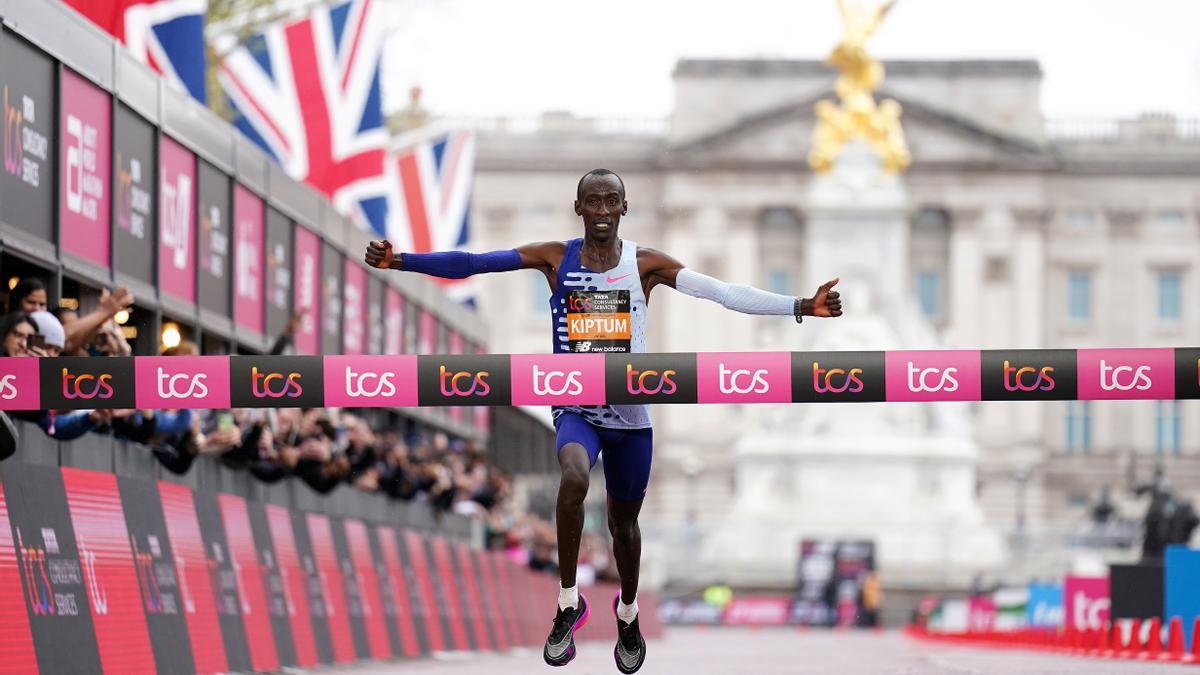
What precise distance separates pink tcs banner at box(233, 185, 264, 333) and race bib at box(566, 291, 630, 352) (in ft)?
38.5

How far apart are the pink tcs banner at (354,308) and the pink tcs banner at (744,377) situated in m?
18.3

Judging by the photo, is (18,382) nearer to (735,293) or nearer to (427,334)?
(735,293)

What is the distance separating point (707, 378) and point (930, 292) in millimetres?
109267

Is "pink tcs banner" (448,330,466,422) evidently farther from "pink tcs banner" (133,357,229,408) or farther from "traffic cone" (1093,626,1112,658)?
"pink tcs banner" (133,357,229,408)

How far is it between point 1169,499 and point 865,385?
27262 millimetres

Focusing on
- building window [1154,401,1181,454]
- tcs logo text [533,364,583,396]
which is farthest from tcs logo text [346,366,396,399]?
building window [1154,401,1181,454]

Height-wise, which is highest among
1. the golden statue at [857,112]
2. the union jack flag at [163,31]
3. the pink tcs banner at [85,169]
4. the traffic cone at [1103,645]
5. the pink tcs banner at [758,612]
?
the golden statue at [857,112]

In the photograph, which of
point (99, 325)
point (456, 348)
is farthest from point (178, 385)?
point (456, 348)

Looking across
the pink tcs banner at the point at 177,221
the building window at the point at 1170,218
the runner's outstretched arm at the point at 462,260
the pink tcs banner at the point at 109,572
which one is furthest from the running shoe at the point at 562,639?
the building window at the point at 1170,218

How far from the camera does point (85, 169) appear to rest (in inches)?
697

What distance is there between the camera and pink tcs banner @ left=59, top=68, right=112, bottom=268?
1709cm

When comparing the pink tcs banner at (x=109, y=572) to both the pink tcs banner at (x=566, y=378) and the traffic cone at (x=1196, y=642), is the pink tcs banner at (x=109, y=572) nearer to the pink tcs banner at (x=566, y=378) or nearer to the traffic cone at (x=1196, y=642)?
the pink tcs banner at (x=566, y=378)

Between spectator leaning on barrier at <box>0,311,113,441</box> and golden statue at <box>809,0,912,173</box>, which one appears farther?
golden statue at <box>809,0,912,173</box>

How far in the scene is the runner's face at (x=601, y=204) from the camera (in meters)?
11.8
